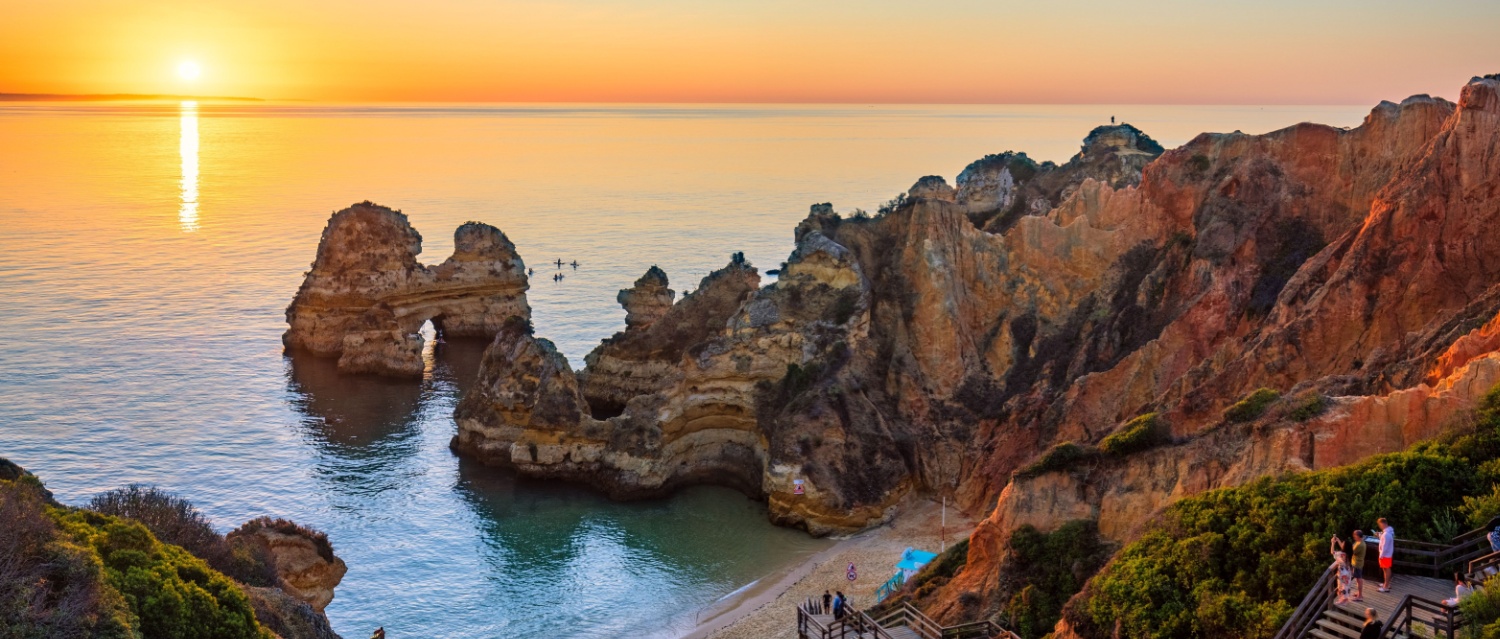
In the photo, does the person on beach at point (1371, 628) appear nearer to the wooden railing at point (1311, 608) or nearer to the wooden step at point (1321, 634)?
the wooden step at point (1321, 634)

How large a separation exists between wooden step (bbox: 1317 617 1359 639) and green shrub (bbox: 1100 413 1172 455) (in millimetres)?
9407

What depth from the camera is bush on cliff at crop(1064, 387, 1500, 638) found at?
21172mm

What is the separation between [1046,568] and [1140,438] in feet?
13.5

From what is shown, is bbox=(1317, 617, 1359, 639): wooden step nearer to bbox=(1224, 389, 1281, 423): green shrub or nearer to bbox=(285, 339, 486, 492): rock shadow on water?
bbox=(1224, 389, 1281, 423): green shrub

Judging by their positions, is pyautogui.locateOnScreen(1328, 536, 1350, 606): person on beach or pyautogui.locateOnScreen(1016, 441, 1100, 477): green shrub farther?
pyautogui.locateOnScreen(1016, 441, 1100, 477): green shrub

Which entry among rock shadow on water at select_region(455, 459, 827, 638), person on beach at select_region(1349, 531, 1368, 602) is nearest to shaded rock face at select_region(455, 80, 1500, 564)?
rock shadow on water at select_region(455, 459, 827, 638)

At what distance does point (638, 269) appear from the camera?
107 meters

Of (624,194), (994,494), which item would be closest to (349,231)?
(994,494)

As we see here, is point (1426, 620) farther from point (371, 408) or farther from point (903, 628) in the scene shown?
point (371, 408)

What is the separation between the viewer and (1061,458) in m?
29.1

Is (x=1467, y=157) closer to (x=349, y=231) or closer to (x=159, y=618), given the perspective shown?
(x=159, y=618)

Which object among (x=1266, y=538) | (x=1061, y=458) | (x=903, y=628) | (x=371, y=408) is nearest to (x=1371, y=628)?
(x=1266, y=538)

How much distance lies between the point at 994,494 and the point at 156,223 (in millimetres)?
119544

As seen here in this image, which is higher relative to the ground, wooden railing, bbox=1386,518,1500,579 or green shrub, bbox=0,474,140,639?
wooden railing, bbox=1386,518,1500,579
